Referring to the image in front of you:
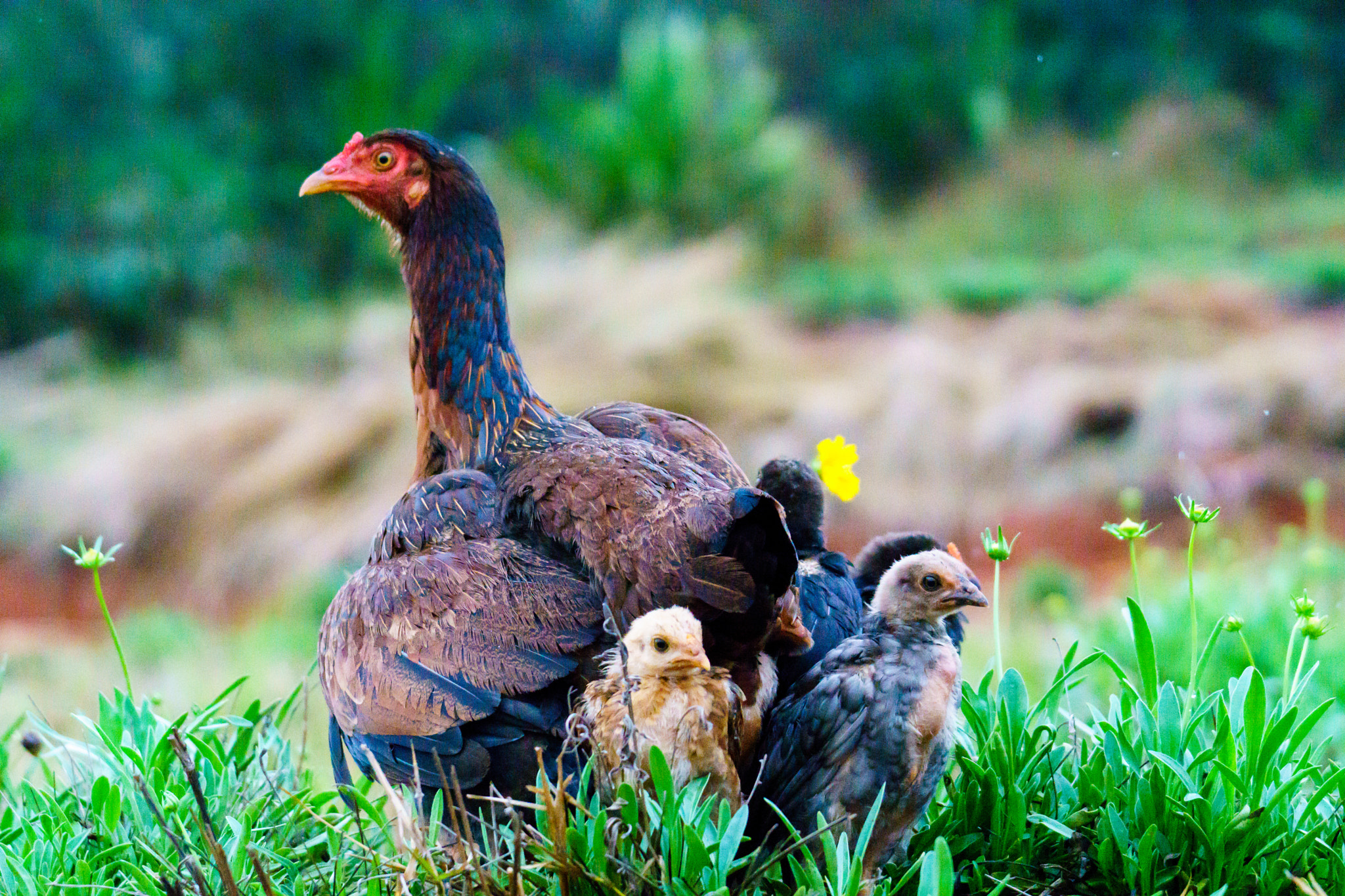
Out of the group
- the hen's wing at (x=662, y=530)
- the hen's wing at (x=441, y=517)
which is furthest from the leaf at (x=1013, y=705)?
the hen's wing at (x=441, y=517)

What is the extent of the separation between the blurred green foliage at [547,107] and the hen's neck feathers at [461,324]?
584 cm

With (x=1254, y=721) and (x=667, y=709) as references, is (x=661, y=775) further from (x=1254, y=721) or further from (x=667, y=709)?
(x=1254, y=721)

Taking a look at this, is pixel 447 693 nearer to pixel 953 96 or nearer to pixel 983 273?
pixel 983 273

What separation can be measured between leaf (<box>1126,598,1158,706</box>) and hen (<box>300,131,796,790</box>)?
1.79 feet

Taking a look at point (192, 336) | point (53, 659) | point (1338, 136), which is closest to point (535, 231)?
point (192, 336)

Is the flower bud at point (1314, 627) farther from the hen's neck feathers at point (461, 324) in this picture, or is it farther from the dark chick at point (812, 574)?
the hen's neck feathers at point (461, 324)

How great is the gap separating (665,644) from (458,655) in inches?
14.6

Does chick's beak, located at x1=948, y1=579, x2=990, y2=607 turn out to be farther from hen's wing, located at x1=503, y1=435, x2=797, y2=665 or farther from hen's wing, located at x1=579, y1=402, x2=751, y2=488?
hen's wing, located at x1=579, y1=402, x2=751, y2=488

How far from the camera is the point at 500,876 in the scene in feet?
→ 5.34

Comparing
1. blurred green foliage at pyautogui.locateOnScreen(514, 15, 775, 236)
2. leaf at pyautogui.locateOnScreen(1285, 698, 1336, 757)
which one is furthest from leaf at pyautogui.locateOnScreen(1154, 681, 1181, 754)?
blurred green foliage at pyautogui.locateOnScreen(514, 15, 775, 236)

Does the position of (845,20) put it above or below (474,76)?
above

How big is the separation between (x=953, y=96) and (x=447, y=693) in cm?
802

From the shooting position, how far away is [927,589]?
5.31 ft

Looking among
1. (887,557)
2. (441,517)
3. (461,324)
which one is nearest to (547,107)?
(461,324)
